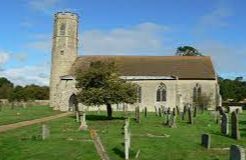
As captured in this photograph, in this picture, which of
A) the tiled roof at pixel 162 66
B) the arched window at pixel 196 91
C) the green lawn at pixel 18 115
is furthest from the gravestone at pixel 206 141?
the arched window at pixel 196 91

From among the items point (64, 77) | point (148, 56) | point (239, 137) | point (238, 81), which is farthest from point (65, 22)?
point (238, 81)

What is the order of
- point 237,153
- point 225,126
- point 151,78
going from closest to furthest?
point 237,153 < point 225,126 < point 151,78

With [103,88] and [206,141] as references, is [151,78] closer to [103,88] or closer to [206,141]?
[103,88]

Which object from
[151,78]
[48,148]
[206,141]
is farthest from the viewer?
[151,78]

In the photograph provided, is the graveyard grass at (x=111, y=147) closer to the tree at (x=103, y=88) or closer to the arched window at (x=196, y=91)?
the tree at (x=103, y=88)

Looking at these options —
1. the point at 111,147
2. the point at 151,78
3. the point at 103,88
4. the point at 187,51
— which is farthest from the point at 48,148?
the point at 187,51

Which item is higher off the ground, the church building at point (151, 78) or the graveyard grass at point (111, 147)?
the church building at point (151, 78)

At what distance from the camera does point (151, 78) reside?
60312 millimetres

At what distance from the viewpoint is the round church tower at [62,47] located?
63938 millimetres

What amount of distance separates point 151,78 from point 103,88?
24833 millimetres

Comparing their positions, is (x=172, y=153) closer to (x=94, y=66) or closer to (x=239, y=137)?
(x=239, y=137)

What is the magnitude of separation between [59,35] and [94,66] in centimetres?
2840

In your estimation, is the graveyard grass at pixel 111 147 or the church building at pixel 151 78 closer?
the graveyard grass at pixel 111 147

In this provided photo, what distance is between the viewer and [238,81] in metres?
108
